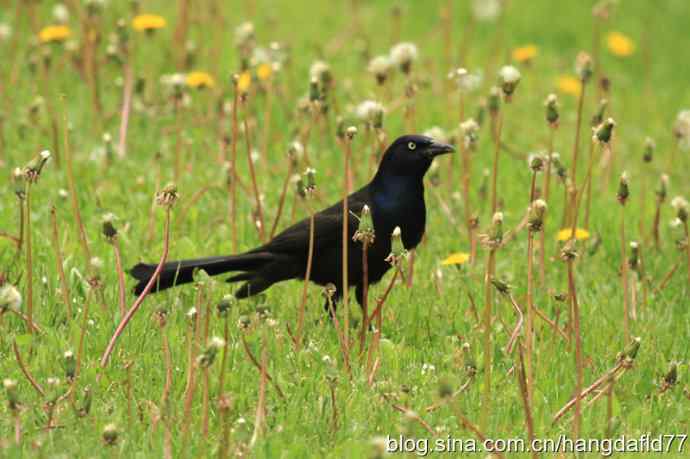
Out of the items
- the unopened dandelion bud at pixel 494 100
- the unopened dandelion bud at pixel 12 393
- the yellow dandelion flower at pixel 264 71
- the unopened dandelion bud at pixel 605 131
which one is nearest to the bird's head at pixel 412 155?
the unopened dandelion bud at pixel 494 100

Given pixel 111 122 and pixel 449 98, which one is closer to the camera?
pixel 111 122

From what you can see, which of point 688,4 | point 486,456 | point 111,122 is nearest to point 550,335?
point 486,456

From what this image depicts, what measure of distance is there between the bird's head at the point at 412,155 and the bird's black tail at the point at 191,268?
0.65 m

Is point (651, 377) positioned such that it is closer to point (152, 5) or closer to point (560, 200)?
point (560, 200)

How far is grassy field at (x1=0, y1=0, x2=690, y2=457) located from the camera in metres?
4.10

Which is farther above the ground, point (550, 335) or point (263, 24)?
point (263, 24)

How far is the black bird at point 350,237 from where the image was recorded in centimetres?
529

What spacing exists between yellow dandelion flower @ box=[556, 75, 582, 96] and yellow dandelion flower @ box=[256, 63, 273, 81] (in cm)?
263

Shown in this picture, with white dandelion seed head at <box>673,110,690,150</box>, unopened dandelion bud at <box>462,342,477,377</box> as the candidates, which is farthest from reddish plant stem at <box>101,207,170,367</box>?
white dandelion seed head at <box>673,110,690,150</box>

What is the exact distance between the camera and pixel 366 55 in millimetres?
8445

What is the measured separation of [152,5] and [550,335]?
18.8 ft

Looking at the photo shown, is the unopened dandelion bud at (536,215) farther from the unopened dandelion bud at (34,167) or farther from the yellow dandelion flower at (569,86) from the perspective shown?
the yellow dandelion flower at (569,86)

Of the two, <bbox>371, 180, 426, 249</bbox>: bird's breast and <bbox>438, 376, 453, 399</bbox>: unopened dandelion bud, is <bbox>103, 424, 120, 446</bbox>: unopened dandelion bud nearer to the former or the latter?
<bbox>438, 376, 453, 399</bbox>: unopened dandelion bud

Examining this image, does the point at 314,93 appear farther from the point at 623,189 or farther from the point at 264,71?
the point at 264,71
